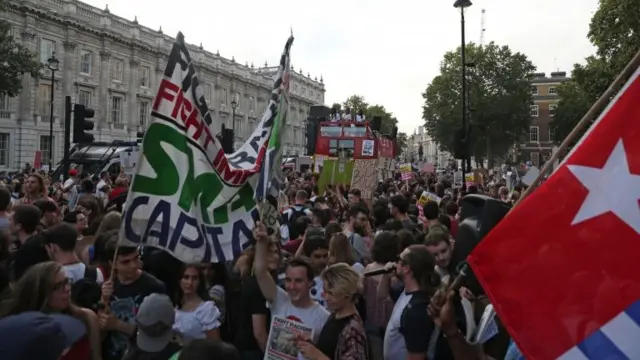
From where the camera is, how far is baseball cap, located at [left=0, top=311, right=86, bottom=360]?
90.3 inches

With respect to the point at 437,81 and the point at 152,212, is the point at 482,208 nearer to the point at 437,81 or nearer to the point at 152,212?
the point at 152,212

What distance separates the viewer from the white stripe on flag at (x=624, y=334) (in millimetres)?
2396

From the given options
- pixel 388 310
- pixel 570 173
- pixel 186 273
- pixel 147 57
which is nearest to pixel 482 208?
pixel 570 173

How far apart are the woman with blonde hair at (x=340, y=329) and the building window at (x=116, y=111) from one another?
5112 cm

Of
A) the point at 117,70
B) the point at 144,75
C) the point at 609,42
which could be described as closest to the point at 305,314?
the point at 609,42

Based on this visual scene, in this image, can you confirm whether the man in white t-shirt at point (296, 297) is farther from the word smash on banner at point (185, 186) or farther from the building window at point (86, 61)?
the building window at point (86, 61)

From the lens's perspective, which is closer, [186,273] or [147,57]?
[186,273]

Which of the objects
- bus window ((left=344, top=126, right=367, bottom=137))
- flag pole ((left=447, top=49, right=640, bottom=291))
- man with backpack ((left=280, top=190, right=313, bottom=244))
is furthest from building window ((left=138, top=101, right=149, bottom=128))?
flag pole ((left=447, top=49, right=640, bottom=291))

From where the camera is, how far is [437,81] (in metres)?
67.1

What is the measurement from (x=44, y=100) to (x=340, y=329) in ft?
152

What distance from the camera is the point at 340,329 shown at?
135 inches

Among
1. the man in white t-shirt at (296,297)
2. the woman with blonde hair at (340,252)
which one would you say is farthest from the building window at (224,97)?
the man in white t-shirt at (296,297)

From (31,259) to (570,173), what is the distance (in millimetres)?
3732

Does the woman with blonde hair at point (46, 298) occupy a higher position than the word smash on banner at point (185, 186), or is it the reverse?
the word smash on banner at point (185, 186)
